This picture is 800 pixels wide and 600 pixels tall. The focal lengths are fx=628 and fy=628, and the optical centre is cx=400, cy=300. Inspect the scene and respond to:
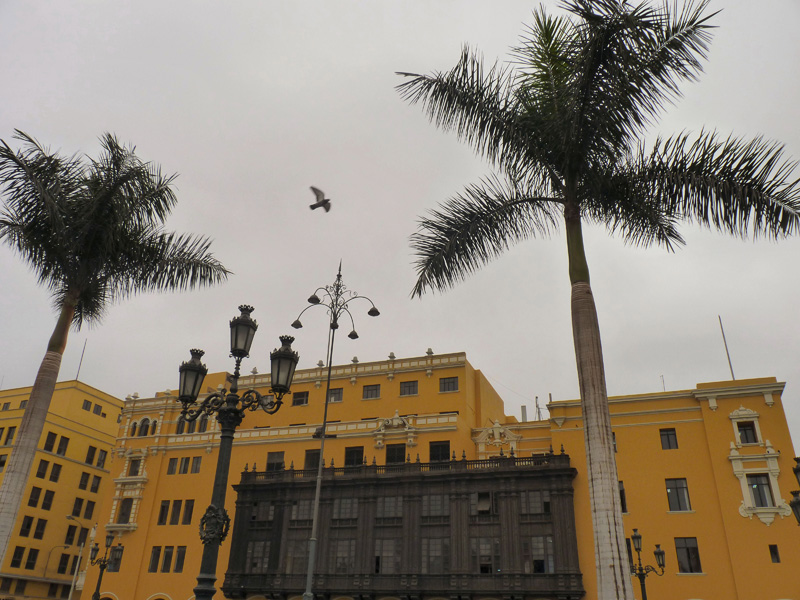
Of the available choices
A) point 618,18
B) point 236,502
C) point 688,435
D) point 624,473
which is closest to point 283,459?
point 236,502

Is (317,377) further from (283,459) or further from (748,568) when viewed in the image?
(748,568)

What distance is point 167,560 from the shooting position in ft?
144

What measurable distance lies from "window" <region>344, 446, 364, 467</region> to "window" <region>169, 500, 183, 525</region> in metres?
13.2

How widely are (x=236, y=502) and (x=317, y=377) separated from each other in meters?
10.7

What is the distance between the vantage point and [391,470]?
132ft

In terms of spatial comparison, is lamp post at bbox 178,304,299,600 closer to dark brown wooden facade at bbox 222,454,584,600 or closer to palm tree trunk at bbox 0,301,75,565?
palm tree trunk at bbox 0,301,75,565

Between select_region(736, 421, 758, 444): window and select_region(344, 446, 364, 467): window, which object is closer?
select_region(736, 421, 758, 444): window

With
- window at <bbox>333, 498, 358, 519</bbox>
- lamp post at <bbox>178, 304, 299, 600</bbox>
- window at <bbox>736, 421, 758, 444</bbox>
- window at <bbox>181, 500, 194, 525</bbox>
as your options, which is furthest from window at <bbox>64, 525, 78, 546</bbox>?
window at <bbox>736, 421, 758, 444</bbox>

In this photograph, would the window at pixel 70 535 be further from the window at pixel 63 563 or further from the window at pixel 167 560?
the window at pixel 167 560

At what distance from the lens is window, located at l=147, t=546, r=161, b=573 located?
44.1 metres

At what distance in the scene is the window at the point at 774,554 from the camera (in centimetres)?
3172

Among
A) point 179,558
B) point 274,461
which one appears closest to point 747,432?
point 274,461

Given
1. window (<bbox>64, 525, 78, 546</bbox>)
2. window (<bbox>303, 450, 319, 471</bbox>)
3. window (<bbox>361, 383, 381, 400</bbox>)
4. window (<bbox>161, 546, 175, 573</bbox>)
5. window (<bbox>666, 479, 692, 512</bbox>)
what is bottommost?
window (<bbox>161, 546, 175, 573</bbox>)

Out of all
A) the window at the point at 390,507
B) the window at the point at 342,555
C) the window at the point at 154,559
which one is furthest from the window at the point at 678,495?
the window at the point at 154,559
